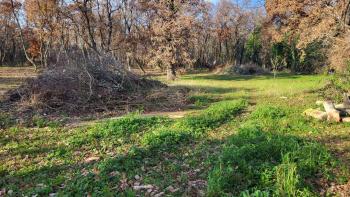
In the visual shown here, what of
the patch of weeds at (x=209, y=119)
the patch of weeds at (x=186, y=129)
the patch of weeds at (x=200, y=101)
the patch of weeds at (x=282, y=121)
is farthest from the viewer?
the patch of weeds at (x=200, y=101)

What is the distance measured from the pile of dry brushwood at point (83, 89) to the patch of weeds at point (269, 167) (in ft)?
19.0

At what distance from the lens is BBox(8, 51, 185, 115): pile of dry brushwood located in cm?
1025

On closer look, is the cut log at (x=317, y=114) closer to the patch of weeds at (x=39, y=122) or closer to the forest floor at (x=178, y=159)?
the forest floor at (x=178, y=159)

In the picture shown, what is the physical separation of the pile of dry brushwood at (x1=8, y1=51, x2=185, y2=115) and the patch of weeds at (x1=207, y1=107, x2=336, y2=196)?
5.78m

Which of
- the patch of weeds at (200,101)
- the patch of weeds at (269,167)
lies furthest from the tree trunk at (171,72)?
the patch of weeds at (269,167)

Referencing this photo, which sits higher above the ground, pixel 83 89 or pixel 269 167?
pixel 83 89

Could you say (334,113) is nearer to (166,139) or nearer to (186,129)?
(186,129)

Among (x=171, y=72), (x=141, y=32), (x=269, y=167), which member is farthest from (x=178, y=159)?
(x=141, y=32)

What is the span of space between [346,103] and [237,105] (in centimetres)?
297

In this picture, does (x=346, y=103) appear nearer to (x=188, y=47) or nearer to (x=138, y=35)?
(x=188, y=47)

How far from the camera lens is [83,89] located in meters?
11.3

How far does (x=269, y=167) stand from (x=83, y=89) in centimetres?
804

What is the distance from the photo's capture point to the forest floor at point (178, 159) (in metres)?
4.30

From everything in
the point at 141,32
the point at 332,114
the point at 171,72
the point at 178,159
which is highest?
the point at 141,32
